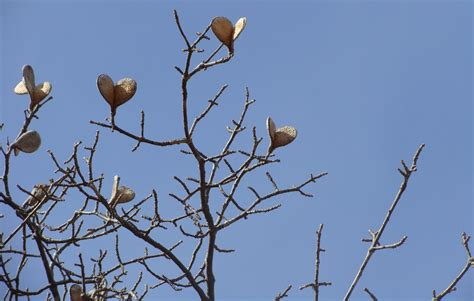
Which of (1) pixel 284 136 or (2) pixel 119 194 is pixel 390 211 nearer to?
(1) pixel 284 136

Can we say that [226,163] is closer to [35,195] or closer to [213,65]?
Answer: [213,65]

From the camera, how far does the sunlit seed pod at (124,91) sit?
244 cm

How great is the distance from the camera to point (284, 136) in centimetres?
260

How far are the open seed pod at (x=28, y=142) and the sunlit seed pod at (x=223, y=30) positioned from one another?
0.73m

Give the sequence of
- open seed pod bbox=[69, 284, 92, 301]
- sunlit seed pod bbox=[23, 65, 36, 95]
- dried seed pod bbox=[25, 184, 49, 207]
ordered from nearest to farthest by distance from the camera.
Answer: open seed pod bbox=[69, 284, 92, 301] → sunlit seed pod bbox=[23, 65, 36, 95] → dried seed pod bbox=[25, 184, 49, 207]

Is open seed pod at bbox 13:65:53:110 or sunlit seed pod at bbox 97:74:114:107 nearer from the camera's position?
sunlit seed pod at bbox 97:74:114:107

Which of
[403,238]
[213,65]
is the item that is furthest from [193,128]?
[403,238]

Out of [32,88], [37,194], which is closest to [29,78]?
[32,88]

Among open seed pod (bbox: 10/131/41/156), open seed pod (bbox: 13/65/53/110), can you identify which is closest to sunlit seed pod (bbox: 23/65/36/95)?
open seed pod (bbox: 13/65/53/110)

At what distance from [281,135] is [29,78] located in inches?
38.6

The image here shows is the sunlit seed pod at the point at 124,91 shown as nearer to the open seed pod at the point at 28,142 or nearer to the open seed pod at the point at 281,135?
the open seed pod at the point at 28,142

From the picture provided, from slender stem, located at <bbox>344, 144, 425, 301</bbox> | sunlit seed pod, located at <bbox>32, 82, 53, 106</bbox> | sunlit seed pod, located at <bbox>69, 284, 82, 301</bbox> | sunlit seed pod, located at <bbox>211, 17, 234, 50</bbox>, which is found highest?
sunlit seed pod, located at <bbox>32, 82, 53, 106</bbox>

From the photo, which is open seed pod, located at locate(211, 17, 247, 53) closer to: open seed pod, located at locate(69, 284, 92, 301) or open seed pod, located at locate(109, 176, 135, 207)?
open seed pod, located at locate(109, 176, 135, 207)

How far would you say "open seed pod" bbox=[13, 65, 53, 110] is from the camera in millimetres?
2740
